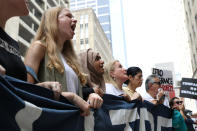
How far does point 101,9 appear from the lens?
124938mm

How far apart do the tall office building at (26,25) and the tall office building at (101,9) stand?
255 ft

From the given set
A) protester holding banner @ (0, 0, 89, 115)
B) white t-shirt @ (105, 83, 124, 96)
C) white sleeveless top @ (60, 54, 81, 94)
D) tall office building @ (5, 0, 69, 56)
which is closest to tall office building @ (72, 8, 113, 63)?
tall office building @ (5, 0, 69, 56)

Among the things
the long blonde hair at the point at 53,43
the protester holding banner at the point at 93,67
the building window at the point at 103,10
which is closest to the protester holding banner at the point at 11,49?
the long blonde hair at the point at 53,43

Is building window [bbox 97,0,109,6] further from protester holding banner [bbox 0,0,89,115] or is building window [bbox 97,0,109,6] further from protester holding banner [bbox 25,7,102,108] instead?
protester holding banner [bbox 0,0,89,115]

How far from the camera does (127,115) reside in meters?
2.88

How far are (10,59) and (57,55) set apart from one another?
23.3 inches

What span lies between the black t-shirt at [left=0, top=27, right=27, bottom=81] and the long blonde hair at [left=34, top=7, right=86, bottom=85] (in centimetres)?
32

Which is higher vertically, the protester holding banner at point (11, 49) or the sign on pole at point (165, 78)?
the protester holding banner at point (11, 49)

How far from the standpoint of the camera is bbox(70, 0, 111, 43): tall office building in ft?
399

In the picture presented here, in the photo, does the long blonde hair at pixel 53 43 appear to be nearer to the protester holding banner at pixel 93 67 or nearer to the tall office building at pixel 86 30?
the protester holding banner at pixel 93 67

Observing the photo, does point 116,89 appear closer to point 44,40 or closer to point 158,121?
point 158,121

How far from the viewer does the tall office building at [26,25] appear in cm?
2822

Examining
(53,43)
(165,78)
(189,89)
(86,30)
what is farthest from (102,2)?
(53,43)

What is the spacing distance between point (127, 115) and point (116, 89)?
81 cm
